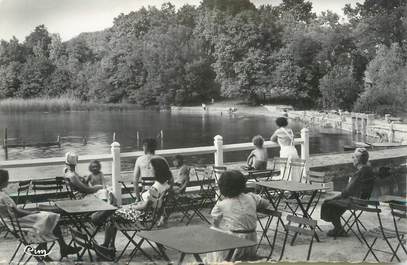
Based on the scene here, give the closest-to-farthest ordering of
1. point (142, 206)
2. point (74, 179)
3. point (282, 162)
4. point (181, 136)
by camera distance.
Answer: point (142, 206), point (74, 179), point (282, 162), point (181, 136)

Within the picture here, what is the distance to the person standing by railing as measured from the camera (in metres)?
6.94

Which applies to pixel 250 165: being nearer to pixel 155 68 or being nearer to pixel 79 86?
pixel 79 86

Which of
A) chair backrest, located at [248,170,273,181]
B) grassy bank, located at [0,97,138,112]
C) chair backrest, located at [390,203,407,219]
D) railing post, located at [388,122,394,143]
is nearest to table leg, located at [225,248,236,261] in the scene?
chair backrest, located at [390,203,407,219]

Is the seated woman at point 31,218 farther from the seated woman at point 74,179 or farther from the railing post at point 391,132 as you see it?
the railing post at point 391,132

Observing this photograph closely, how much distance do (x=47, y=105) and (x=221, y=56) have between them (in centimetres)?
614

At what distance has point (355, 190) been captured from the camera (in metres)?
6.47

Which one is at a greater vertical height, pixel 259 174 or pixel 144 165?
pixel 144 165

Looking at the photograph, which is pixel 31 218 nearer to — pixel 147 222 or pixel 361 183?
pixel 147 222

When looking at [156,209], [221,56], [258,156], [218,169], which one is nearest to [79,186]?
[156,209]

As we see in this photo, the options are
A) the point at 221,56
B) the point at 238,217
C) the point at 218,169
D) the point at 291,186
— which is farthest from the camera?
the point at 221,56

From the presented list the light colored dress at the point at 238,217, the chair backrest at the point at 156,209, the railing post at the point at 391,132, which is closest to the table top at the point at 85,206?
the chair backrest at the point at 156,209

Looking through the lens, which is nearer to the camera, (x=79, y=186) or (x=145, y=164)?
(x=79, y=186)

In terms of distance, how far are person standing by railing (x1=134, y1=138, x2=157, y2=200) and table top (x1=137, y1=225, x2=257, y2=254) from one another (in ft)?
8.02

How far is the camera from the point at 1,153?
30.6 m
